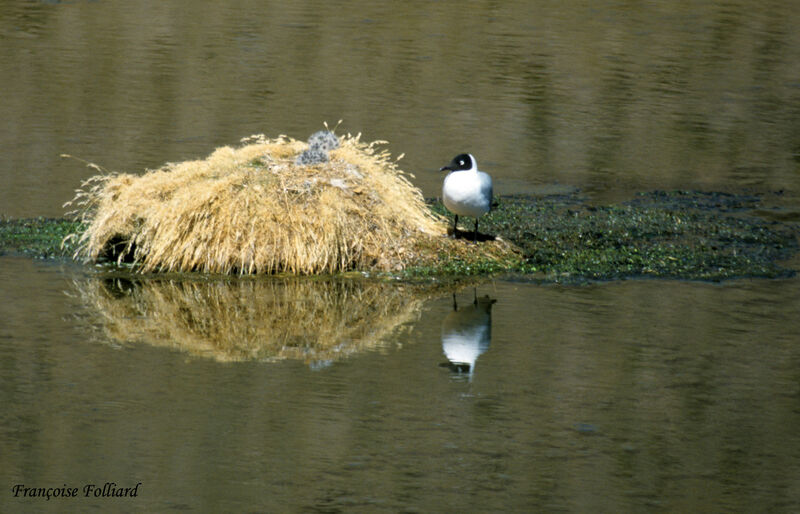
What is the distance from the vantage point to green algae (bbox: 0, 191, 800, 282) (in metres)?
12.1

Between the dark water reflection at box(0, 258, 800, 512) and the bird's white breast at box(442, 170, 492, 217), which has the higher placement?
the bird's white breast at box(442, 170, 492, 217)

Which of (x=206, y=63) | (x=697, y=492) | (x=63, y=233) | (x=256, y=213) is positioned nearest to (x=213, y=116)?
(x=206, y=63)

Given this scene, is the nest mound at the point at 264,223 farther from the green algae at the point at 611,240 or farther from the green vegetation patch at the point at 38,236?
the green algae at the point at 611,240

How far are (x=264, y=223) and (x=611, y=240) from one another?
3.91 m

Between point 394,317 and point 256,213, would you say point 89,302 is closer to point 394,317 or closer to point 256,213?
point 256,213

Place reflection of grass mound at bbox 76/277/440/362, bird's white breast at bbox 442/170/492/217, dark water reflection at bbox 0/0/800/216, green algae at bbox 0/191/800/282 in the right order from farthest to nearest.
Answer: dark water reflection at bbox 0/0/800/216, green algae at bbox 0/191/800/282, bird's white breast at bbox 442/170/492/217, reflection of grass mound at bbox 76/277/440/362

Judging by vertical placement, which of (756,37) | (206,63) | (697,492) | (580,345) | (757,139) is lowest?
(697,492)

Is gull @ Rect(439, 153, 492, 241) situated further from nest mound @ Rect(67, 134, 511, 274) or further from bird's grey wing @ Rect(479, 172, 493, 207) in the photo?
nest mound @ Rect(67, 134, 511, 274)

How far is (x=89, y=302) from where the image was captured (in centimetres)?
1080

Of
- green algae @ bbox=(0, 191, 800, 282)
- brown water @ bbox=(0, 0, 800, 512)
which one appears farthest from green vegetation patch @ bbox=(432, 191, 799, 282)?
brown water @ bbox=(0, 0, 800, 512)

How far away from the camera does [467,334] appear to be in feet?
33.6

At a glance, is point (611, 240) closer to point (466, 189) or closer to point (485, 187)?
point (485, 187)

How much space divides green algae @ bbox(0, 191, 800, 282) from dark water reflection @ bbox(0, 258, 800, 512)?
113 cm

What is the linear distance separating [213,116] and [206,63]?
15.5 ft
